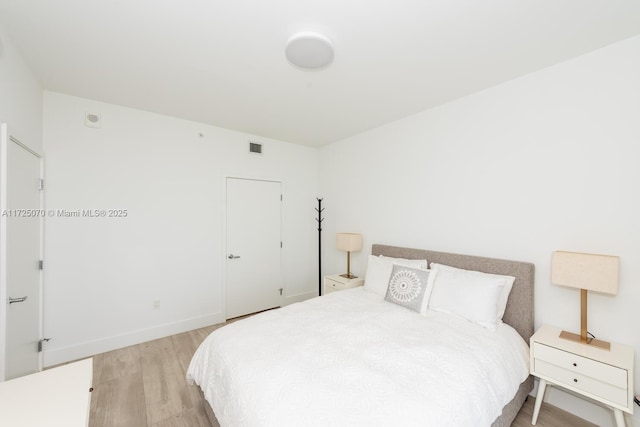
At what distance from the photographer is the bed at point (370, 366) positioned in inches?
46.0

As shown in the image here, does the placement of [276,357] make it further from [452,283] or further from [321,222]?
[321,222]

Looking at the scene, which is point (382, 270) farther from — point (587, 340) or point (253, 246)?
point (253, 246)

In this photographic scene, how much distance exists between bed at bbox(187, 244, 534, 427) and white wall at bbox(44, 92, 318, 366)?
5.08ft

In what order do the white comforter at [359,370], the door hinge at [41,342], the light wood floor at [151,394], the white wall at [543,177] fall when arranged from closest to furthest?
the white comforter at [359,370]
the white wall at [543,177]
the light wood floor at [151,394]
the door hinge at [41,342]

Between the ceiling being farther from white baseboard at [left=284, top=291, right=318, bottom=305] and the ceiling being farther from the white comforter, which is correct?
white baseboard at [left=284, top=291, right=318, bottom=305]

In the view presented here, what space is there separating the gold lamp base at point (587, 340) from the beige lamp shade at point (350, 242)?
82.1 inches

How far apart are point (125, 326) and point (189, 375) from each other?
4.93ft

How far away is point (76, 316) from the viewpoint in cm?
262

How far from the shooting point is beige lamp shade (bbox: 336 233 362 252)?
3.45m

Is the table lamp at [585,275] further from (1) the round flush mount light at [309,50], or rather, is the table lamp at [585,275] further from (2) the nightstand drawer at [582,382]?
(1) the round flush mount light at [309,50]

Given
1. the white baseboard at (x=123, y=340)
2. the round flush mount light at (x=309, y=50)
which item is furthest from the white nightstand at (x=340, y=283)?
the round flush mount light at (x=309, y=50)

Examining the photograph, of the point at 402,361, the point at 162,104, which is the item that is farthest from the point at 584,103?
the point at 162,104

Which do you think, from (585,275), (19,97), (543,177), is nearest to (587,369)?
(585,275)

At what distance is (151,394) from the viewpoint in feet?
7.06
